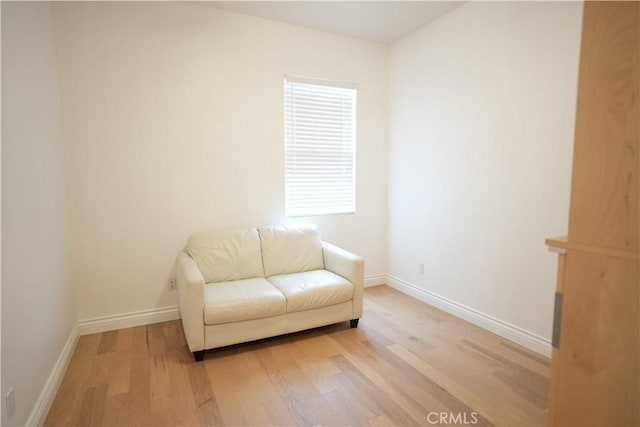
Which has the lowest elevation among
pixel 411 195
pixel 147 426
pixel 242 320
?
pixel 147 426

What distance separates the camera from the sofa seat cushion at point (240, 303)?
2396 millimetres

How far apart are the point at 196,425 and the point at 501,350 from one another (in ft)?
6.94

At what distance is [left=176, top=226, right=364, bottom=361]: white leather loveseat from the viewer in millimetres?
2422

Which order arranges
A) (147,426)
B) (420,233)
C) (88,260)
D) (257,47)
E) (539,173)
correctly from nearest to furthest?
(147,426) → (539,173) → (88,260) → (257,47) → (420,233)

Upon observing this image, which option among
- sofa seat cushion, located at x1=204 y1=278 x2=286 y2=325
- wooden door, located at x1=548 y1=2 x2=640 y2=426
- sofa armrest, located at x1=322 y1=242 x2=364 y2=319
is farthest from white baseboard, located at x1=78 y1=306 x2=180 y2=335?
wooden door, located at x1=548 y1=2 x2=640 y2=426

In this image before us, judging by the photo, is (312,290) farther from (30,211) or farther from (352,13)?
(352,13)

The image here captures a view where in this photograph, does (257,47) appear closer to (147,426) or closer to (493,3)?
(493,3)

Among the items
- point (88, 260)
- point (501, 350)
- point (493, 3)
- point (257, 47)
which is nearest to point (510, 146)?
point (493, 3)

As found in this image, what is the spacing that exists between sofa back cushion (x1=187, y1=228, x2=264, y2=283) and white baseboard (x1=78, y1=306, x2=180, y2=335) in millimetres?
601

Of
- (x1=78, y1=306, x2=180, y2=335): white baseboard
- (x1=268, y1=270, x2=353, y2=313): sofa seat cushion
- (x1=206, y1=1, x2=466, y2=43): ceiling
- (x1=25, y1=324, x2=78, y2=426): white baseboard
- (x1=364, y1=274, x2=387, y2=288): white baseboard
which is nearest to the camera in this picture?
(x1=25, y1=324, x2=78, y2=426): white baseboard

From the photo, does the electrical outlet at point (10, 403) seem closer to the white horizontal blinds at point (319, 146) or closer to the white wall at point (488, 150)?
the white horizontal blinds at point (319, 146)

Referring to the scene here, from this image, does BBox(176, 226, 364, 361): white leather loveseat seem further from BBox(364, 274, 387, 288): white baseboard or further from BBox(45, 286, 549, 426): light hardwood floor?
BBox(364, 274, 387, 288): white baseboard

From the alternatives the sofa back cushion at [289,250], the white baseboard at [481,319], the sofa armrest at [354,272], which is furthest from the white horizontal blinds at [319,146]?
the white baseboard at [481,319]

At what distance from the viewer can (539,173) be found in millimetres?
2471
